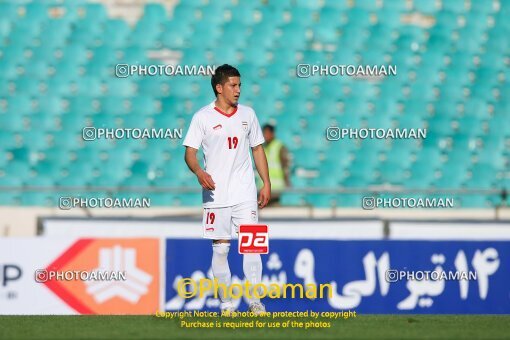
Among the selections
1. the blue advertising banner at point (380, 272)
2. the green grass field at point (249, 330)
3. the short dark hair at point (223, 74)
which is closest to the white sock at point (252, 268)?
the green grass field at point (249, 330)

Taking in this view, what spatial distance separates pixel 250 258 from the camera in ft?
23.4

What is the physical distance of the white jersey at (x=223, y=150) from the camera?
7176 mm

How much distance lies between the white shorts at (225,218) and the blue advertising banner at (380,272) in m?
1.50

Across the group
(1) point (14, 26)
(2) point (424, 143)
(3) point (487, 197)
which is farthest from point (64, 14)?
(3) point (487, 197)

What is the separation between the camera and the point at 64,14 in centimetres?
1415

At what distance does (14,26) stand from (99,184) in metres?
2.62

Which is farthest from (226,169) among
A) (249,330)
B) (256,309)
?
(249,330)

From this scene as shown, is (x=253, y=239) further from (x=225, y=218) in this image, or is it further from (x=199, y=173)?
(x=199, y=173)

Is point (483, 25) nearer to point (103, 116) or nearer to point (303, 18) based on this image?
point (303, 18)

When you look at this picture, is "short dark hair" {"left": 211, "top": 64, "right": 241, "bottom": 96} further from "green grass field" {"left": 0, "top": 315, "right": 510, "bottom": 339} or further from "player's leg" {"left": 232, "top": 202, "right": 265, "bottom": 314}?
"green grass field" {"left": 0, "top": 315, "right": 510, "bottom": 339}

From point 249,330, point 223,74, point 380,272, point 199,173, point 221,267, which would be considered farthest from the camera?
point 380,272

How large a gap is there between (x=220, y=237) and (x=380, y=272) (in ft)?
7.01

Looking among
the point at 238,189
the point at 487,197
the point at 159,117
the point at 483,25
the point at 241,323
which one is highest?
the point at 483,25

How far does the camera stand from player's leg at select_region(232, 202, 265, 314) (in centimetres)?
714
